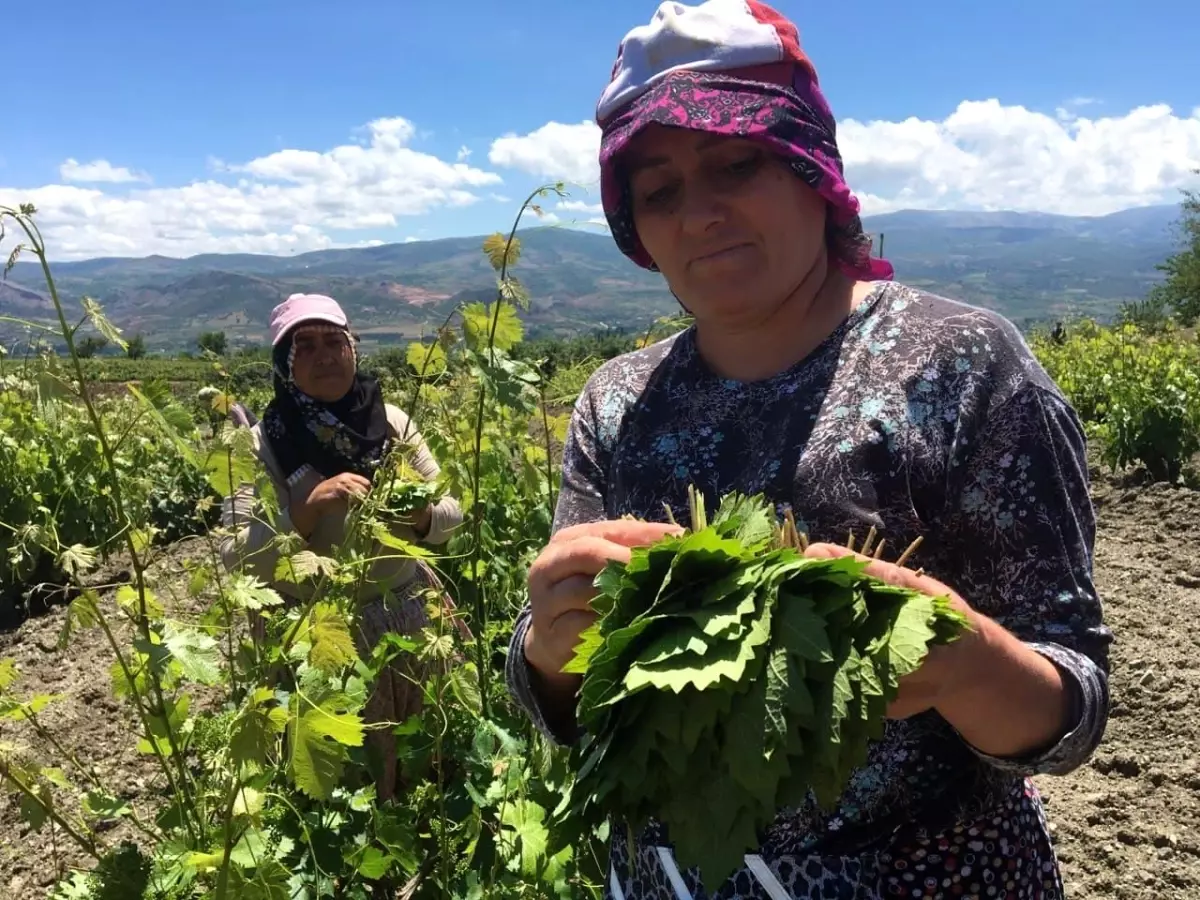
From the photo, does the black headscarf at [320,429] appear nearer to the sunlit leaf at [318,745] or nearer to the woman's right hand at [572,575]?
the sunlit leaf at [318,745]

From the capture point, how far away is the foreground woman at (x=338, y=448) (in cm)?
324

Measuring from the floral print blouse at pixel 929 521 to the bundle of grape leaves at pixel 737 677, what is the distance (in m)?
0.27

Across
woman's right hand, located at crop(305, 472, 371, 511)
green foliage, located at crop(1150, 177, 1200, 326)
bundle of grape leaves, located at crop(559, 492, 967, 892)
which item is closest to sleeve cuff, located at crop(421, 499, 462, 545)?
woman's right hand, located at crop(305, 472, 371, 511)

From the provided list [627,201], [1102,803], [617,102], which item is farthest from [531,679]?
[1102,803]

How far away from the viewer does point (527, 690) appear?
1.47 m

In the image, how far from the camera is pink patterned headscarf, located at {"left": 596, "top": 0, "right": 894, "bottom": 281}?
1.40 m

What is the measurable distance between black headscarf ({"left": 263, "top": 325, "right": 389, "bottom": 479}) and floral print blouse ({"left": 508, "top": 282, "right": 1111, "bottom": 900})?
2089 millimetres

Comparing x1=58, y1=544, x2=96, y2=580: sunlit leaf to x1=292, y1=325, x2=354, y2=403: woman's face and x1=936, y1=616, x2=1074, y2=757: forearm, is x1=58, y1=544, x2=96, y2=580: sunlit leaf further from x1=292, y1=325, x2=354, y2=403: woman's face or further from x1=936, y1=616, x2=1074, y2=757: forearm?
x1=292, y1=325, x2=354, y2=403: woman's face

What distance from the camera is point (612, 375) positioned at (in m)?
1.76

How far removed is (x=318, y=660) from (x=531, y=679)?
613 millimetres

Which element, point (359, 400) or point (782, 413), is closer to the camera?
point (782, 413)

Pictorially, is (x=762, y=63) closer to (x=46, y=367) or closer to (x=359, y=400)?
(x=46, y=367)

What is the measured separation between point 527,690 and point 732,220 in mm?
853

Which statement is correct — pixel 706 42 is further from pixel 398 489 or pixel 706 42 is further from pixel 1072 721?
pixel 398 489
